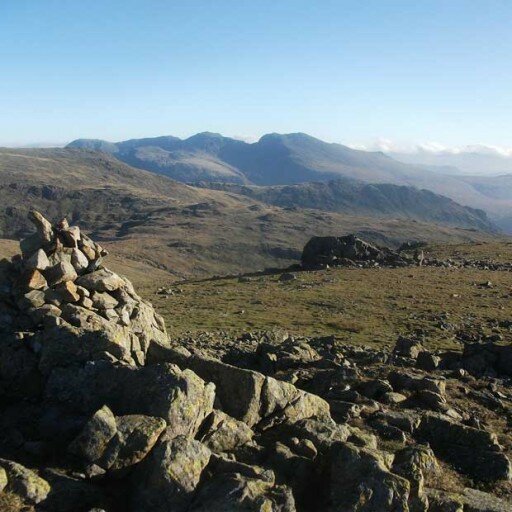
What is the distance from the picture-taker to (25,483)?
1130 centimetres

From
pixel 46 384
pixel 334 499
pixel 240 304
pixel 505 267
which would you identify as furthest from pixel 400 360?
pixel 505 267

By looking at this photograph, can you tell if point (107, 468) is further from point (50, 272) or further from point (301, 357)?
point (301, 357)

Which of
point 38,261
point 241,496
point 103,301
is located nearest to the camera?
point 241,496

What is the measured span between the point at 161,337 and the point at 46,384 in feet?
28.6

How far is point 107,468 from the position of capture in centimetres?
1234

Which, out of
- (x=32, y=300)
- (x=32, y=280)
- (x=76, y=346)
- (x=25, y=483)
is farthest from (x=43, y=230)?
(x=25, y=483)

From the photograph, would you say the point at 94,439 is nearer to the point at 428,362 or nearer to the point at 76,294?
the point at 76,294

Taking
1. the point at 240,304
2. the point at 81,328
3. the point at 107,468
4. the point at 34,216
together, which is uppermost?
the point at 34,216

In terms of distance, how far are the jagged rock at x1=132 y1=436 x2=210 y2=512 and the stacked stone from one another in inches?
204

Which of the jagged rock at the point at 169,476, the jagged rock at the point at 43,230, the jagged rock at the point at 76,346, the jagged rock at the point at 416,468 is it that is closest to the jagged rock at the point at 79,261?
the jagged rock at the point at 43,230

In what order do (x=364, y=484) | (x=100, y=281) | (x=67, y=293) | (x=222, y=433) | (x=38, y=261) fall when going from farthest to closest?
(x=100, y=281) → (x=38, y=261) → (x=67, y=293) → (x=222, y=433) → (x=364, y=484)

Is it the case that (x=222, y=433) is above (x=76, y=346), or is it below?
below

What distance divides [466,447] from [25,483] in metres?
13.3

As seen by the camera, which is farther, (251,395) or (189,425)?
(251,395)
